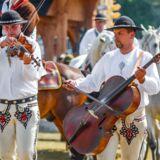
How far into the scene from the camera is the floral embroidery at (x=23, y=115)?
308 inches

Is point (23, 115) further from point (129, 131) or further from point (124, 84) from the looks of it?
point (124, 84)

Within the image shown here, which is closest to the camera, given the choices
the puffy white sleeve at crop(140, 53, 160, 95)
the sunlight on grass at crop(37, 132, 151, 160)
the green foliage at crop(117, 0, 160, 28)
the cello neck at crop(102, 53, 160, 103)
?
the cello neck at crop(102, 53, 160, 103)

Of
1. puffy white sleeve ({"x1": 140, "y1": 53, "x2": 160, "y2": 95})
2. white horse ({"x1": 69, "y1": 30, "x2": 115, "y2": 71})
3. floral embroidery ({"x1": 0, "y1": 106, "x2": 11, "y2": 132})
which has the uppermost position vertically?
puffy white sleeve ({"x1": 140, "y1": 53, "x2": 160, "y2": 95})

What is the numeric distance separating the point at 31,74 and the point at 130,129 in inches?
47.5

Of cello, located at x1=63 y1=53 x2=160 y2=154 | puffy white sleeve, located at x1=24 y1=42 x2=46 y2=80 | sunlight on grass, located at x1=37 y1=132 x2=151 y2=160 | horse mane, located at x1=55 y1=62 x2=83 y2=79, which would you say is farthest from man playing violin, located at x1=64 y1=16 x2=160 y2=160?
sunlight on grass, located at x1=37 y1=132 x2=151 y2=160

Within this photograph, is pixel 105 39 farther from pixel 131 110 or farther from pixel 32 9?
pixel 131 110

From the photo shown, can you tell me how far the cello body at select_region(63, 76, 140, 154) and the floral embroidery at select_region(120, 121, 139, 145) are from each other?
190mm

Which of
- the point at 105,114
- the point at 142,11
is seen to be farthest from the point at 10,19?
the point at 142,11

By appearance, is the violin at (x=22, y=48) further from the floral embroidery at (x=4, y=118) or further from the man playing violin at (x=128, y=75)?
the man playing violin at (x=128, y=75)

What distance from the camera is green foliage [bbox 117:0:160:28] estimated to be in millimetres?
46594

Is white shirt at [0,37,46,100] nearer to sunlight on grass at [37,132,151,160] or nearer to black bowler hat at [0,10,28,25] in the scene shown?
black bowler hat at [0,10,28,25]

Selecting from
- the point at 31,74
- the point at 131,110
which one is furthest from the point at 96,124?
the point at 31,74

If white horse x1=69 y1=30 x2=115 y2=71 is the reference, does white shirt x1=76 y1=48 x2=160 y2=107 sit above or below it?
above

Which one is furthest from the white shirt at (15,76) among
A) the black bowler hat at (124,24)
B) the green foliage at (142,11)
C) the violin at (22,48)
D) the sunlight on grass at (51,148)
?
the green foliage at (142,11)
